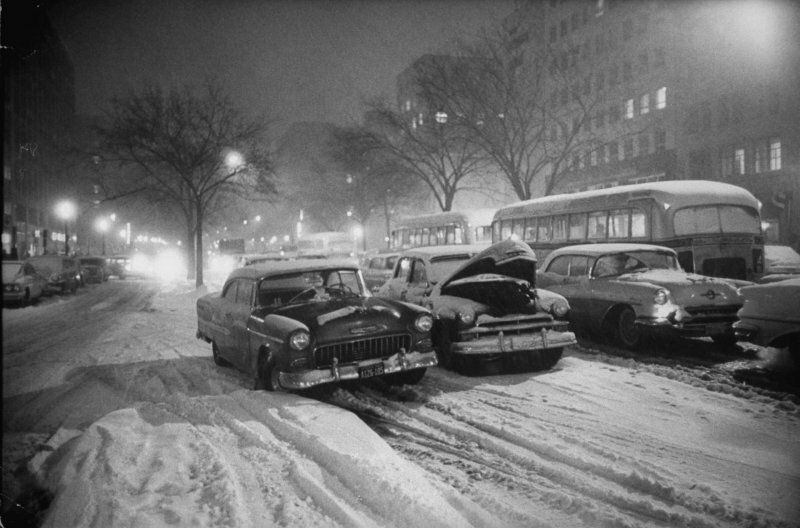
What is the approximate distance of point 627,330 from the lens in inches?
370

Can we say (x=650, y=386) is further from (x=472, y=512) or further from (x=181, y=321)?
(x=181, y=321)

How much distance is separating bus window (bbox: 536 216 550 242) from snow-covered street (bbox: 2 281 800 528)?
10.4 metres

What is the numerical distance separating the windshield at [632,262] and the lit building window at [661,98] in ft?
Answer: 119

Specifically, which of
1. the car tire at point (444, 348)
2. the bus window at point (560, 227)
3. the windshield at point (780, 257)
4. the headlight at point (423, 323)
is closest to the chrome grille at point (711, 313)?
the car tire at point (444, 348)

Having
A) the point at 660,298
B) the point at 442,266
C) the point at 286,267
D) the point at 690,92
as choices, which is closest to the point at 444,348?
the point at 442,266

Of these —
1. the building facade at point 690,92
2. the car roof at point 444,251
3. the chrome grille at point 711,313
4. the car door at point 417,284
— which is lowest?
the chrome grille at point 711,313

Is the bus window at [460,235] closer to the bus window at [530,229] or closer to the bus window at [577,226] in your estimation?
the bus window at [530,229]

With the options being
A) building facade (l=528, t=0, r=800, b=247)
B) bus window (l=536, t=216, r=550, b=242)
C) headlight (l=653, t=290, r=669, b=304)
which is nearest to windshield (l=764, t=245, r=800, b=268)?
building facade (l=528, t=0, r=800, b=247)

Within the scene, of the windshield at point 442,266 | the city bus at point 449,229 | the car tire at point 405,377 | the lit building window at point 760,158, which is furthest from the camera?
the lit building window at point 760,158

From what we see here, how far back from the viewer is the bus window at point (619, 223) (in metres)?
15.0

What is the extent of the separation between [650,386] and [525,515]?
12.9 feet

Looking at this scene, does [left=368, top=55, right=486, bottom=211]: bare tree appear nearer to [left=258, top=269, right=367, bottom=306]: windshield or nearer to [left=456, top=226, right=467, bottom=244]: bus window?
[left=456, top=226, right=467, bottom=244]: bus window

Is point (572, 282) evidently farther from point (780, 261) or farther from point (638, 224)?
point (780, 261)

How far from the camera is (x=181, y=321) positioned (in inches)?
574
